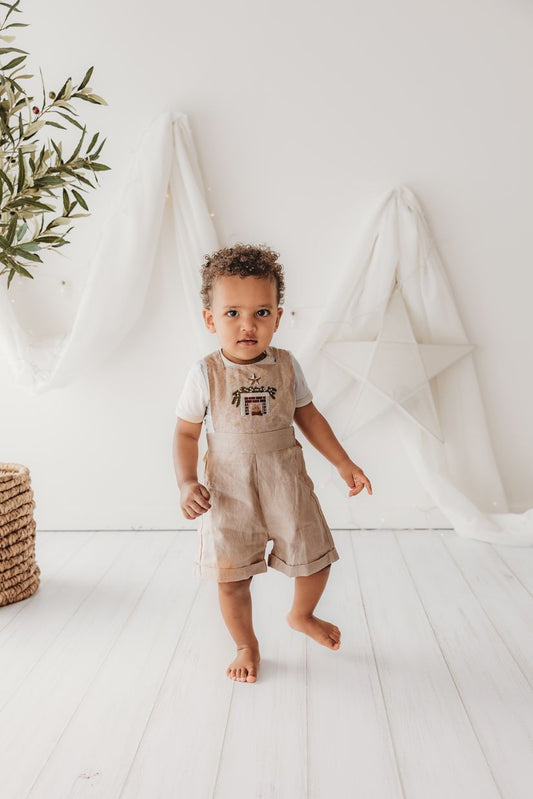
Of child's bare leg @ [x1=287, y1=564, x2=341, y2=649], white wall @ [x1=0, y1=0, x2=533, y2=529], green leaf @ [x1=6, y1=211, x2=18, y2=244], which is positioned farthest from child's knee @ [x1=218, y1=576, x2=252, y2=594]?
white wall @ [x1=0, y1=0, x2=533, y2=529]

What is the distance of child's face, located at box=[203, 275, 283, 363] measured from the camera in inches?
60.7

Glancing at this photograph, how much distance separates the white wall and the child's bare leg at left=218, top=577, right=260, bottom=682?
1057mm

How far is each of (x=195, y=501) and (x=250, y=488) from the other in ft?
0.51

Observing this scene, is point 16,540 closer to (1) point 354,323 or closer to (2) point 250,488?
(2) point 250,488

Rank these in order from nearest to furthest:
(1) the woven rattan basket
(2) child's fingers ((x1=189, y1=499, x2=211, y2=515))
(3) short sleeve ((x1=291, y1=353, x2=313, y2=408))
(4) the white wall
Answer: (2) child's fingers ((x1=189, y1=499, x2=211, y2=515)) < (3) short sleeve ((x1=291, y1=353, x2=313, y2=408)) < (1) the woven rattan basket < (4) the white wall

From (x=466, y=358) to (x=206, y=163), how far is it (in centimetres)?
119

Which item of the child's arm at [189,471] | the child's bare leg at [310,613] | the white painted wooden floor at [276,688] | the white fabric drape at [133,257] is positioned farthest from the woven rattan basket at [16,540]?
the child's bare leg at [310,613]

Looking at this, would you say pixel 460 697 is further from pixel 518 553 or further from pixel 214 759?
pixel 518 553

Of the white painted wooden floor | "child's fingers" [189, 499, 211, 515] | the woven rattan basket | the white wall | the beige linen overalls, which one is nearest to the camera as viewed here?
the white painted wooden floor

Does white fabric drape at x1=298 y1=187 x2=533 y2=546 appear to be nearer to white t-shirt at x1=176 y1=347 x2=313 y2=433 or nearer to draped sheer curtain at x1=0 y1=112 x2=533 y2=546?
A: draped sheer curtain at x1=0 y1=112 x2=533 y2=546

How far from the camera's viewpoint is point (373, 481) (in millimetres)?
2555

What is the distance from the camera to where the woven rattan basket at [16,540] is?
197 cm

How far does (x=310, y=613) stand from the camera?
1.70 m

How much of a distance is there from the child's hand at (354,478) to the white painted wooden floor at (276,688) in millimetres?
423
